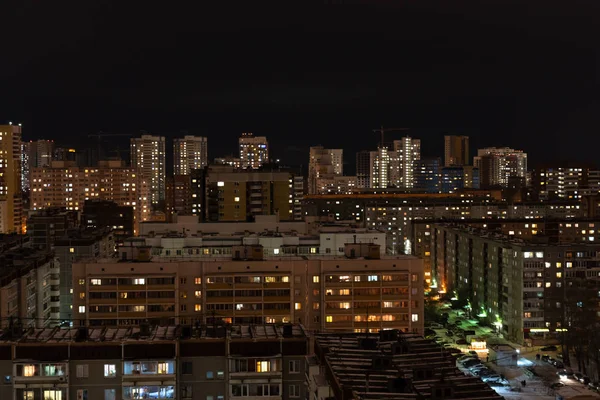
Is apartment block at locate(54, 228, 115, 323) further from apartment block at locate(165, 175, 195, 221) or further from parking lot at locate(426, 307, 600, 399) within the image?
apartment block at locate(165, 175, 195, 221)

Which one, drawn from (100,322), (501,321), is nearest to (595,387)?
(501,321)

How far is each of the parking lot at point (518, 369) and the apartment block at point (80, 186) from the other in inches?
1305

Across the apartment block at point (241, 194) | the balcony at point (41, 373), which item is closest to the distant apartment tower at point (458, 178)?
the apartment block at point (241, 194)

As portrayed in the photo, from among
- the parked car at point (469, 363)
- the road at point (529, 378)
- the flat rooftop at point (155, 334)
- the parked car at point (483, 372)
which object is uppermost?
the flat rooftop at point (155, 334)

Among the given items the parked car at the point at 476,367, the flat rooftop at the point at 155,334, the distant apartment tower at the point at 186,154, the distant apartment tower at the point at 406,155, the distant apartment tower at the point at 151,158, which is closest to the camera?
the flat rooftop at the point at 155,334

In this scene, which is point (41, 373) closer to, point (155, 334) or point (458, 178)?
point (155, 334)

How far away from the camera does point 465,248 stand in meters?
30.6

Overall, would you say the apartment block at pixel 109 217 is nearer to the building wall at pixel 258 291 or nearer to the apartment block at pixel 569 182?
the building wall at pixel 258 291

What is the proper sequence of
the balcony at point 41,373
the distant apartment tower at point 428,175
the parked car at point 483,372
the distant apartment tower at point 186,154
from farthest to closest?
the distant apartment tower at point 186,154
the distant apartment tower at point 428,175
the parked car at point 483,372
the balcony at point 41,373

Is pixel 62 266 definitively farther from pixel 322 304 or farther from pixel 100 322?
pixel 322 304

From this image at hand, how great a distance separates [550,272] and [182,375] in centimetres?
1678

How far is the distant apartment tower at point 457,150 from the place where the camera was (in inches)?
4166

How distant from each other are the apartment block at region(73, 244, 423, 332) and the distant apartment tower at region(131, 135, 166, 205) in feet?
206

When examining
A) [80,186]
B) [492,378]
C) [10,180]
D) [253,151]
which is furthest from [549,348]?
[253,151]
